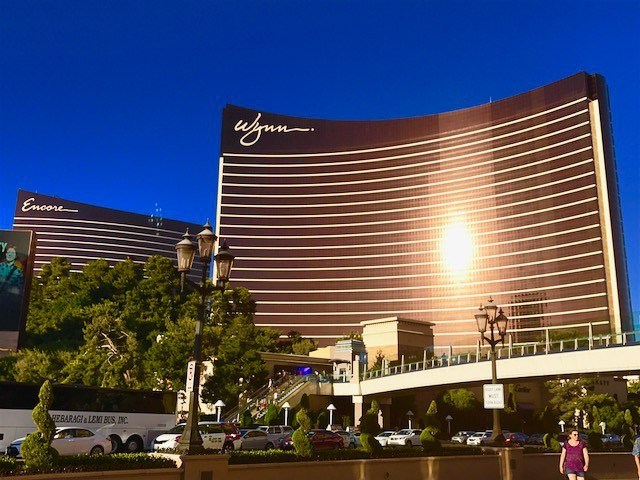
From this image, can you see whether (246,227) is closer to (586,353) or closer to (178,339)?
(178,339)

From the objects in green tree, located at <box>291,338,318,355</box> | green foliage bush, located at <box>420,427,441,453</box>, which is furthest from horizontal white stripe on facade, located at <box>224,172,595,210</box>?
green foliage bush, located at <box>420,427,441,453</box>

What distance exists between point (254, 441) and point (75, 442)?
10.2 m

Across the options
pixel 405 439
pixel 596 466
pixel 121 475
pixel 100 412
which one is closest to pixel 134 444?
pixel 100 412

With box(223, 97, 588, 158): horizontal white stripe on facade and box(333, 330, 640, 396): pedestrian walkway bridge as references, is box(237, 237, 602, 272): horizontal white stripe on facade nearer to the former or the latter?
box(223, 97, 588, 158): horizontal white stripe on facade

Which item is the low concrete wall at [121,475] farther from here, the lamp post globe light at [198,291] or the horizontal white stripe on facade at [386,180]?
the horizontal white stripe on facade at [386,180]

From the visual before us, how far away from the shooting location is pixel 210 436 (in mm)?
29797

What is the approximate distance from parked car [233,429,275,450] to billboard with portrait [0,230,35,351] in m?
32.3

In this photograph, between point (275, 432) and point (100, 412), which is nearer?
point (100, 412)

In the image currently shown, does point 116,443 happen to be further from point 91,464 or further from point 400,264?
point 400,264

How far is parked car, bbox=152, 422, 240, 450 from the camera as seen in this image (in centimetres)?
2931

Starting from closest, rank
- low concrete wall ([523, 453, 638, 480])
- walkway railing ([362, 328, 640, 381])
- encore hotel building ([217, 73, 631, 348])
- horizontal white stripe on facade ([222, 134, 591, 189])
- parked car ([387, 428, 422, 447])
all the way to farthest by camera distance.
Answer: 1. low concrete wall ([523, 453, 638, 480])
2. walkway railing ([362, 328, 640, 381])
3. parked car ([387, 428, 422, 447])
4. encore hotel building ([217, 73, 631, 348])
5. horizontal white stripe on facade ([222, 134, 591, 189])

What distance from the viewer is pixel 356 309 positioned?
470 feet

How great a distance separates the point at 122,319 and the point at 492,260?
91.6 metres

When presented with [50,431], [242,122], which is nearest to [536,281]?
[242,122]
